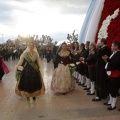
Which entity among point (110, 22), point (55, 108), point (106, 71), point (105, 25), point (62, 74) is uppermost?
point (110, 22)

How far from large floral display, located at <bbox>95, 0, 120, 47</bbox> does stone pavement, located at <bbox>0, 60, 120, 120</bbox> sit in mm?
4038

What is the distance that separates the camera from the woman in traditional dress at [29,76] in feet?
22.4

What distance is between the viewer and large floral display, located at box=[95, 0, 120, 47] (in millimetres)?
11302

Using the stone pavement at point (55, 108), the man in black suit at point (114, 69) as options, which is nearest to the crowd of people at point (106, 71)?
the man in black suit at point (114, 69)

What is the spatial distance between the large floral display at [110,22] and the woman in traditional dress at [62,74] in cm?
323

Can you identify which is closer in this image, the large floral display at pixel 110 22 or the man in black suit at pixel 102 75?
the man in black suit at pixel 102 75

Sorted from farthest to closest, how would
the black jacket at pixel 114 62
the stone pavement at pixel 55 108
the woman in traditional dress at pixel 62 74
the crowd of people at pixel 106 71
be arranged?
the woman in traditional dress at pixel 62 74, the crowd of people at pixel 106 71, the black jacket at pixel 114 62, the stone pavement at pixel 55 108

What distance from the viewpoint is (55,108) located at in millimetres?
6453

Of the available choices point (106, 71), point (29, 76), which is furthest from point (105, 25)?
point (29, 76)

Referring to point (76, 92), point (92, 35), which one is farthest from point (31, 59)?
point (92, 35)

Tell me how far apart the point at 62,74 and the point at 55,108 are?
6.77 ft

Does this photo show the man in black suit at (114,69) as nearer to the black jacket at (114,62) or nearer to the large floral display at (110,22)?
the black jacket at (114,62)

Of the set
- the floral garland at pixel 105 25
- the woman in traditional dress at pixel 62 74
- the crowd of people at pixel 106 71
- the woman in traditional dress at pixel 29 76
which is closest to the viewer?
the crowd of people at pixel 106 71

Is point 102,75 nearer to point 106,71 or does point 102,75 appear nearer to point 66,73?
point 106,71
